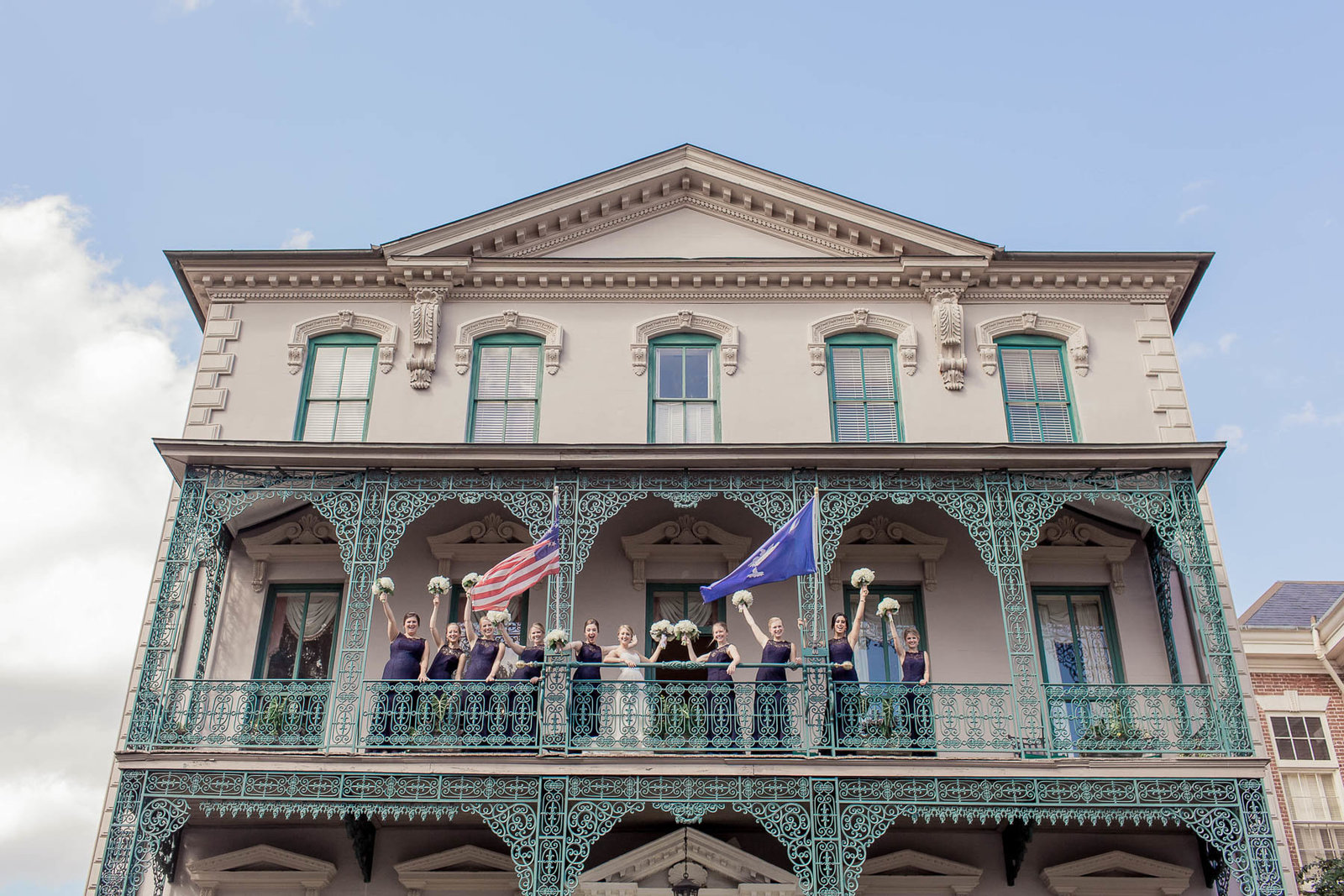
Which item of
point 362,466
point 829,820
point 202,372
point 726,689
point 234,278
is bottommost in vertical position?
point 829,820

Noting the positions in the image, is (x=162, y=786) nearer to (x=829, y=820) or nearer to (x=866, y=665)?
(x=829, y=820)

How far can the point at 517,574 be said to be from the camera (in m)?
13.7

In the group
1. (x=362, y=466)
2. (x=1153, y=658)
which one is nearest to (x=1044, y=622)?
(x=1153, y=658)

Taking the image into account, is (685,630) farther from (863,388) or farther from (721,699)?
(863,388)

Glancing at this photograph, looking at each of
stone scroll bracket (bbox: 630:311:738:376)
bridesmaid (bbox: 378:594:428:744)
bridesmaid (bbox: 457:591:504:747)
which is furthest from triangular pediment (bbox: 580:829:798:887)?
stone scroll bracket (bbox: 630:311:738:376)

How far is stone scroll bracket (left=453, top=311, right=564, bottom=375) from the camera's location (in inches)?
665

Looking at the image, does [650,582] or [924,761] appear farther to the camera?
[650,582]

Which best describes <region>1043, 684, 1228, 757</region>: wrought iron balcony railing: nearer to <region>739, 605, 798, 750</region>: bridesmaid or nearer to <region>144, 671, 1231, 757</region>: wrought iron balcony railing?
<region>144, 671, 1231, 757</region>: wrought iron balcony railing

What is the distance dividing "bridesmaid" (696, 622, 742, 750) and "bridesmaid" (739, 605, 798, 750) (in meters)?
0.26

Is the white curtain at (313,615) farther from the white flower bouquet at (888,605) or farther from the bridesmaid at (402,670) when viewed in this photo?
the white flower bouquet at (888,605)

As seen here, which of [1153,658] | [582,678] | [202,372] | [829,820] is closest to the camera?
[829,820]

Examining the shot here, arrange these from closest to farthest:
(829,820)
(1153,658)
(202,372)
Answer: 1. (829,820)
2. (1153,658)
3. (202,372)

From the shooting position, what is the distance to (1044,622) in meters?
15.6

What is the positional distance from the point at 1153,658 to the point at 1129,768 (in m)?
2.45
